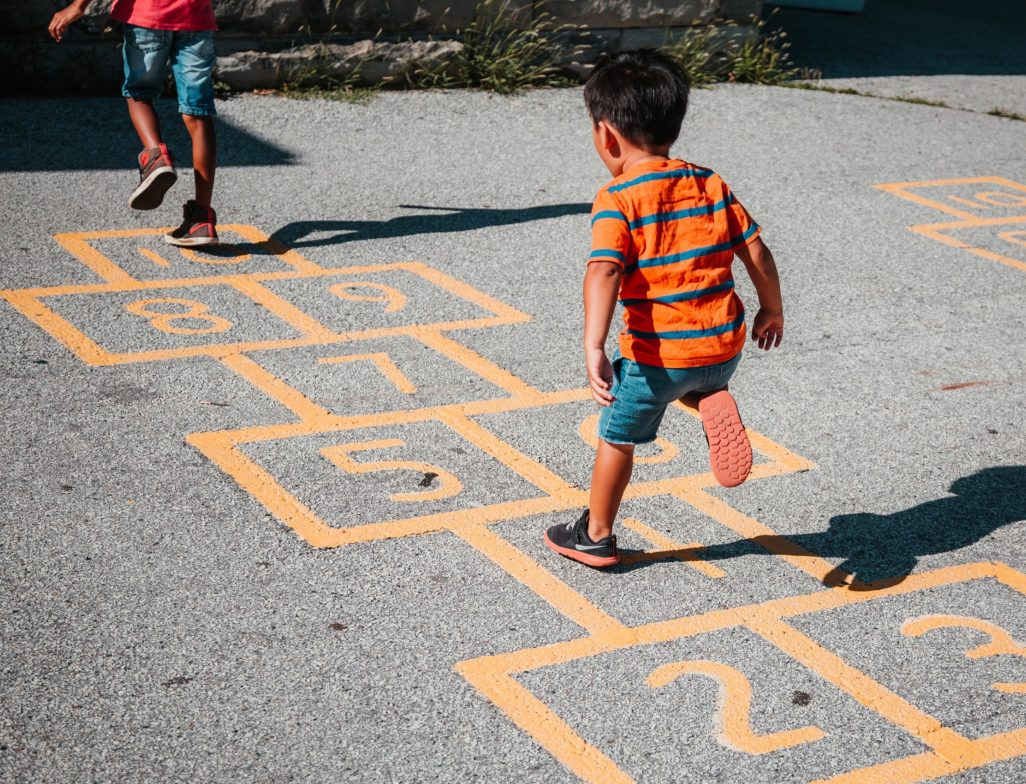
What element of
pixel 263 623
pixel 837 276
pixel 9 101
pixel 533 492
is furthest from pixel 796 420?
pixel 9 101

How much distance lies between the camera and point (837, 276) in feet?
23.3

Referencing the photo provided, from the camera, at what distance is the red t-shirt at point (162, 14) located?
648 cm

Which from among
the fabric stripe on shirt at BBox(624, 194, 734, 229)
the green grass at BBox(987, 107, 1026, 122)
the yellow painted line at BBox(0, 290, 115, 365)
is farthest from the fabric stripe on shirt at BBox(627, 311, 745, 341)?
the green grass at BBox(987, 107, 1026, 122)

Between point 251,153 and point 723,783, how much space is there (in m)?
6.43

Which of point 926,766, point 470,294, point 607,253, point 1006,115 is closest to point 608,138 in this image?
point 607,253

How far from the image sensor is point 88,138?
8578 millimetres

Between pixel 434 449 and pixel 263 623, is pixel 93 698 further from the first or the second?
pixel 434 449

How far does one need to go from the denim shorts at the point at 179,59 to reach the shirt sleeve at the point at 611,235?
3700 mm

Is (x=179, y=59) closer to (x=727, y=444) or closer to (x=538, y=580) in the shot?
(x=538, y=580)

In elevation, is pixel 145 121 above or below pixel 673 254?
below

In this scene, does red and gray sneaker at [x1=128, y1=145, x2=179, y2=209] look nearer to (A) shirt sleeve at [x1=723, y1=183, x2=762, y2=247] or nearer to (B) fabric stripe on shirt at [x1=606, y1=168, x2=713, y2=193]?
(B) fabric stripe on shirt at [x1=606, y1=168, x2=713, y2=193]

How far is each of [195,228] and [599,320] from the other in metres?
3.84

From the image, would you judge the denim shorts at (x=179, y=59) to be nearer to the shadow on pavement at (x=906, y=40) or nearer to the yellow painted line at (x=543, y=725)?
the yellow painted line at (x=543, y=725)

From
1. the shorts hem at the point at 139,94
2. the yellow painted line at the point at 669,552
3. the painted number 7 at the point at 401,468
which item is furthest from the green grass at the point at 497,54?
the yellow painted line at the point at 669,552
